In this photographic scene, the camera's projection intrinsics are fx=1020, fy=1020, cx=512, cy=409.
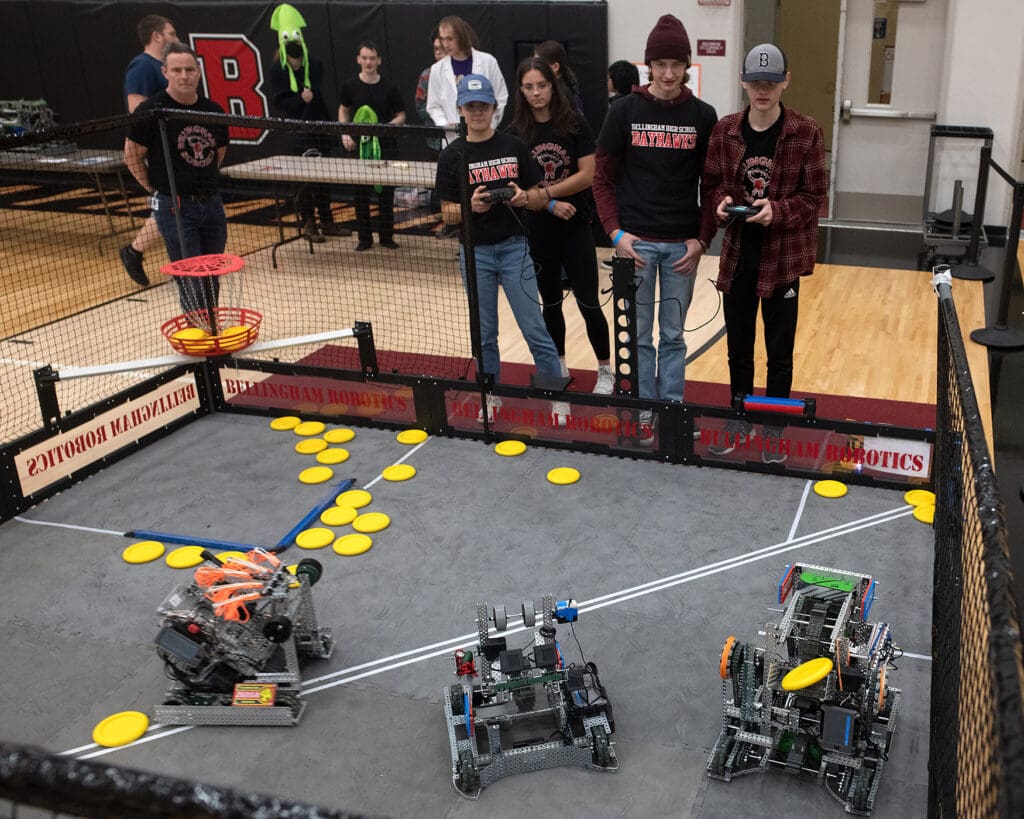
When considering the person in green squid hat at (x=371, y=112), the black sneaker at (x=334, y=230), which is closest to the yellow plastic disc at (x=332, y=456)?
the person in green squid hat at (x=371, y=112)

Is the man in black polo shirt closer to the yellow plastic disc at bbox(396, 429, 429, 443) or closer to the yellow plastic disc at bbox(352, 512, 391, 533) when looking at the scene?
the yellow plastic disc at bbox(396, 429, 429, 443)

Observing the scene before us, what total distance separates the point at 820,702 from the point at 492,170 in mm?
2865

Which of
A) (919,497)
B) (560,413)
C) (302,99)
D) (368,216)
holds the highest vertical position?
(302,99)

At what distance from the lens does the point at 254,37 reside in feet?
32.8

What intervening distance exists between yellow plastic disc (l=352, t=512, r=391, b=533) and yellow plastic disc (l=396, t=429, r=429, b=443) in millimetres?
719

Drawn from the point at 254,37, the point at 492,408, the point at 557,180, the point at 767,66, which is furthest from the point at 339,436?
the point at 254,37

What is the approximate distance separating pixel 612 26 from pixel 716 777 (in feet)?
23.5

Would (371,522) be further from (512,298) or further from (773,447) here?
(773,447)

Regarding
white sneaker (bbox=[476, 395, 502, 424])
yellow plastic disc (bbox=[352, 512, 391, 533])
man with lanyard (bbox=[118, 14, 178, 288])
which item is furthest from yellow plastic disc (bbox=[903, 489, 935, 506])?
man with lanyard (bbox=[118, 14, 178, 288])

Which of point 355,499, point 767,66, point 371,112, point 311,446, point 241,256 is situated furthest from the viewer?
point 241,256

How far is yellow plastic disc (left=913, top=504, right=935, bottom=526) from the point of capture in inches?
160

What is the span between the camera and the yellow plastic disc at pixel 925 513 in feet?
13.3

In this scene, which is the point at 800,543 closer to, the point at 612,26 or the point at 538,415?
the point at 538,415

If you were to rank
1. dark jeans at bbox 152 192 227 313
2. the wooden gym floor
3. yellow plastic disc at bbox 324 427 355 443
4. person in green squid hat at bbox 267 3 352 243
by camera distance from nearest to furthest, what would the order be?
yellow plastic disc at bbox 324 427 355 443
dark jeans at bbox 152 192 227 313
the wooden gym floor
person in green squid hat at bbox 267 3 352 243
